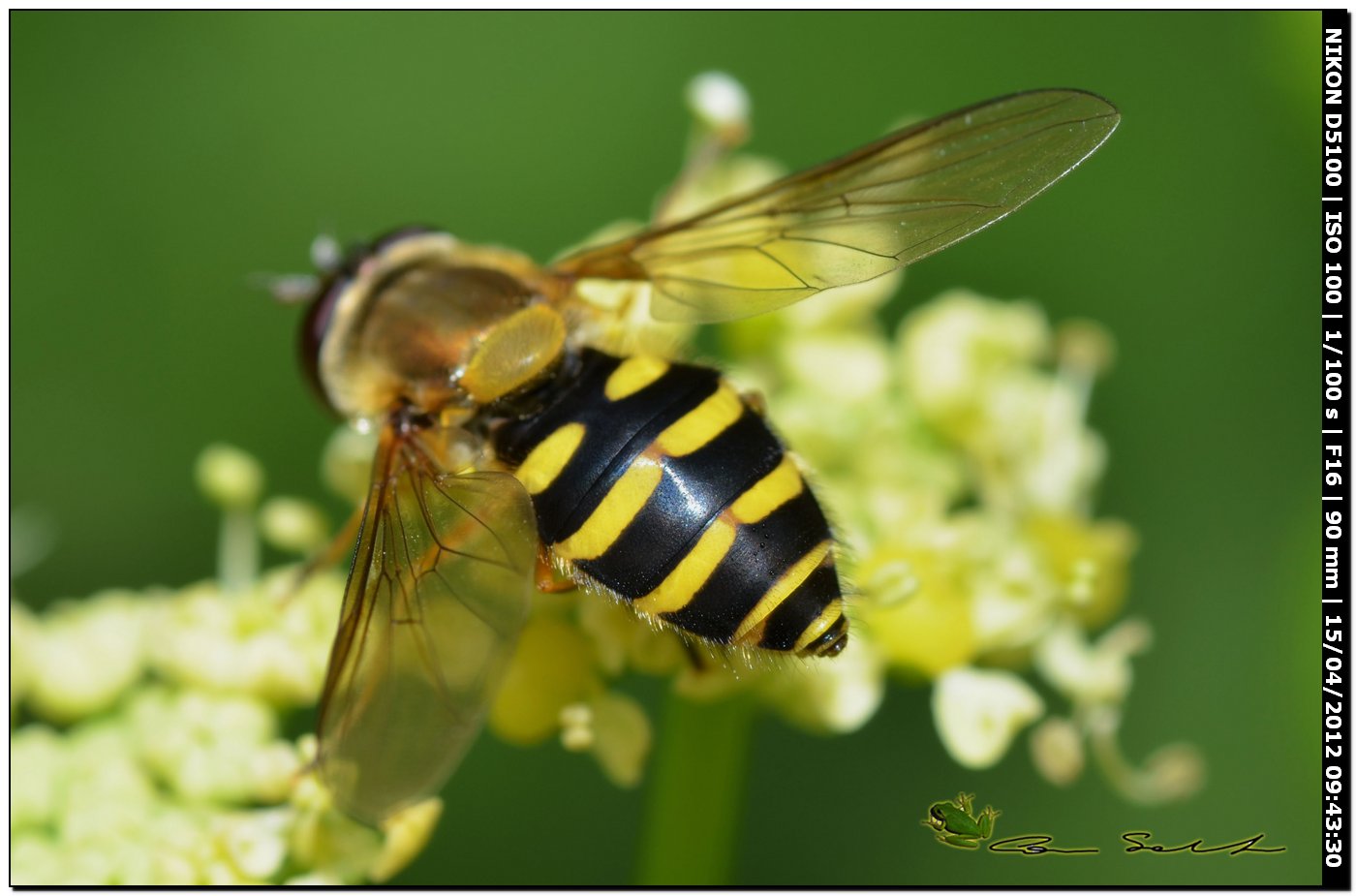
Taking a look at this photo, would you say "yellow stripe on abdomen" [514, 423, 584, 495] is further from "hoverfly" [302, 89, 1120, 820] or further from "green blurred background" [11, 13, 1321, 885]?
"green blurred background" [11, 13, 1321, 885]

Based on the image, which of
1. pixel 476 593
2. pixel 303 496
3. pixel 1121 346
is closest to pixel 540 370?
pixel 476 593

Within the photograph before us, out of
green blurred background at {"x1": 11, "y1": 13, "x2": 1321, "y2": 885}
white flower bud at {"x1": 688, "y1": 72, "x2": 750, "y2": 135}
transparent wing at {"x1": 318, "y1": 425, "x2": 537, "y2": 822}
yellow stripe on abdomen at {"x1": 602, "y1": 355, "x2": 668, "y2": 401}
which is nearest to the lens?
transparent wing at {"x1": 318, "y1": 425, "x2": 537, "y2": 822}

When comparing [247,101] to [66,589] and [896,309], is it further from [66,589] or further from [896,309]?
[896,309]

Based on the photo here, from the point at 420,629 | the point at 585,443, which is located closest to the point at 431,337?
the point at 585,443

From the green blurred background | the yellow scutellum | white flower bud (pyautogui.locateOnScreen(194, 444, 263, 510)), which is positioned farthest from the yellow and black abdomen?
the green blurred background
